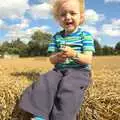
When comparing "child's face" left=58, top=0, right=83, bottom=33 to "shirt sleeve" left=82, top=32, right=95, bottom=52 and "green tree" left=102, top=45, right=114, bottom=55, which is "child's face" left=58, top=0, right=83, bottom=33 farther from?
"green tree" left=102, top=45, right=114, bottom=55

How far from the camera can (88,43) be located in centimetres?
418

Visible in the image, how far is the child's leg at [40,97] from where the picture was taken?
3.61 meters

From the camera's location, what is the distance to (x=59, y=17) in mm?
4375

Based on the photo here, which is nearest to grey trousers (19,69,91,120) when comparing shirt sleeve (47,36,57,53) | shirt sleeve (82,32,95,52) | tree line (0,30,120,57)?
shirt sleeve (82,32,95,52)

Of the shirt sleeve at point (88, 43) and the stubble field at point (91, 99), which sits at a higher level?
the shirt sleeve at point (88, 43)

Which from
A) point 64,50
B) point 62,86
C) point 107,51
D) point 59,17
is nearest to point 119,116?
point 62,86

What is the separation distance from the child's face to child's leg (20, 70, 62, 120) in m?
0.79

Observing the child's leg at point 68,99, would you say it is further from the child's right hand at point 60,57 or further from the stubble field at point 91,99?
the child's right hand at point 60,57

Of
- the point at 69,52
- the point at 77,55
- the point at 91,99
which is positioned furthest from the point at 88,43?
the point at 91,99

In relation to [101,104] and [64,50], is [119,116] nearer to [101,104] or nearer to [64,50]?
[101,104]

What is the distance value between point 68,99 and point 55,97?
6.2 inches

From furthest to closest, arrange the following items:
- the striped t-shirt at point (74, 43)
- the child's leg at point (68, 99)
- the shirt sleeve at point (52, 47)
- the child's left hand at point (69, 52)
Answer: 1. the shirt sleeve at point (52, 47)
2. the striped t-shirt at point (74, 43)
3. the child's left hand at point (69, 52)
4. the child's leg at point (68, 99)

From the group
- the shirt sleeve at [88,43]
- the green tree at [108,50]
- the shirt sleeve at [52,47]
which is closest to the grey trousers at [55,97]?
the shirt sleeve at [88,43]

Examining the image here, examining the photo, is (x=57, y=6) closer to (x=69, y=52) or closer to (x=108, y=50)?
(x=69, y=52)
